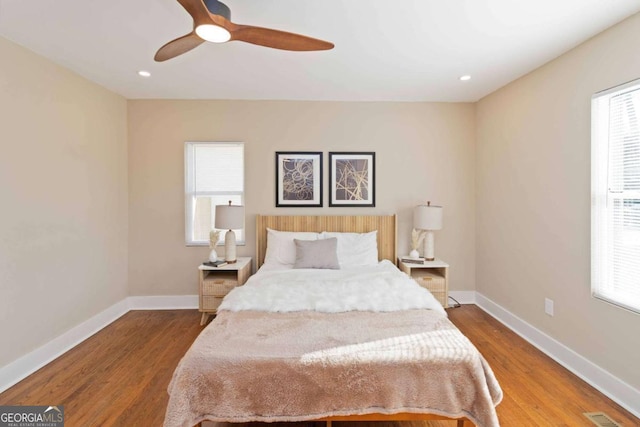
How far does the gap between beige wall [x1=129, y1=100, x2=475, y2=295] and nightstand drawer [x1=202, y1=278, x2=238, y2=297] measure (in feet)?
2.02

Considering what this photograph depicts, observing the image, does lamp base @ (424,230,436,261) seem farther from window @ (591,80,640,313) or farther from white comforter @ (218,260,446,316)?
window @ (591,80,640,313)

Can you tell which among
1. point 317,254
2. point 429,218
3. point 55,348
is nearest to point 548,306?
point 429,218

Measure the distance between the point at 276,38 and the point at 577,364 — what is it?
10.7ft

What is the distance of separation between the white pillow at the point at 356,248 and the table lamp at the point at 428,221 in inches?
21.0

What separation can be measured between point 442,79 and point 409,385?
2.86 m

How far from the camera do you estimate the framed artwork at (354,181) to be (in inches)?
151

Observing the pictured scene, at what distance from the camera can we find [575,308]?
2457 millimetres

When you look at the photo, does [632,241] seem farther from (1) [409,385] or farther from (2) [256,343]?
(2) [256,343]

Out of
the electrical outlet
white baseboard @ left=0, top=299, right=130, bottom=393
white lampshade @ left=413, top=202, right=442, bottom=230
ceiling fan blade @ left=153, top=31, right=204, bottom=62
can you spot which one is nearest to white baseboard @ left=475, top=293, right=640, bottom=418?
the electrical outlet

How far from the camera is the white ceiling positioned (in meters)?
1.92

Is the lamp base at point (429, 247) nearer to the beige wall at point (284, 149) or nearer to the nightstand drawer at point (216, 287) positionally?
the beige wall at point (284, 149)

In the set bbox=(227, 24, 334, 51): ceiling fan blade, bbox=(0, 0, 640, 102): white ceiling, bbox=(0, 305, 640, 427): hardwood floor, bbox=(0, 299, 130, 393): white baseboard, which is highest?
bbox=(0, 0, 640, 102): white ceiling

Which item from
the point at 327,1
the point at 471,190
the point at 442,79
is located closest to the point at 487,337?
the point at 471,190

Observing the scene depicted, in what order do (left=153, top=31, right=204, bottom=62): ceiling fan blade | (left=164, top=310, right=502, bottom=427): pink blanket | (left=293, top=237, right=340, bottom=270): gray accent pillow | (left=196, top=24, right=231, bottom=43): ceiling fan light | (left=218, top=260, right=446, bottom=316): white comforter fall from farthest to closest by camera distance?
(left=293, top=237, right=340, bottom=270): gray accent pillow < (left=218, top=260, right=446, bottom=316): white comforter < (left=153, top=31, right=204, bottom=62): ceiling fan blade < (left=196, top=24, right=231, bottom=43): ceiling fan light < (left=164, top=310, right=502, bottom=427): pink blanket
